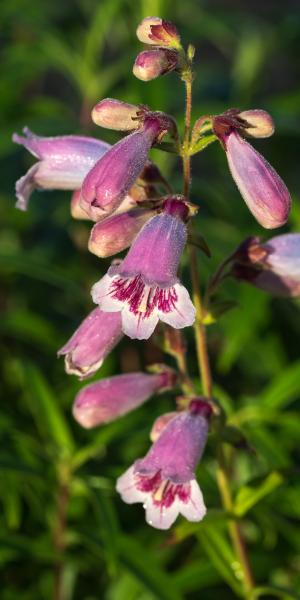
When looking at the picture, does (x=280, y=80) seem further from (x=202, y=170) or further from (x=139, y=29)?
(x=139, y=29)

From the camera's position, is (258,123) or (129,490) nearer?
(258,123)

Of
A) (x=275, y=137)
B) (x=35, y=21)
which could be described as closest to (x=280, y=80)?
(x=275, y=137)

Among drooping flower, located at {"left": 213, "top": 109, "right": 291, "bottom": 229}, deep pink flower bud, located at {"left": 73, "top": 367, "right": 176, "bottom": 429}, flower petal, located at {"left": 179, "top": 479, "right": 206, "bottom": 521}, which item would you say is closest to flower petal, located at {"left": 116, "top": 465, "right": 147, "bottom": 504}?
flower petal, located at {"left": 179, "top": 479, "right": 206, "bottom": 521}

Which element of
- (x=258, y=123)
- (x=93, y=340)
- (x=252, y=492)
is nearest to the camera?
(x=258, y=123)

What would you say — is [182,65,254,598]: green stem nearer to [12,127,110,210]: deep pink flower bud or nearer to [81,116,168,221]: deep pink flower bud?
[81,116,168,221]: deep pink flower bud

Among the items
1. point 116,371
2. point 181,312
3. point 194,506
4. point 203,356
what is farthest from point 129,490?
point 116,371

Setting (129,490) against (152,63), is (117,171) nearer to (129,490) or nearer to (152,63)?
(152,63)
